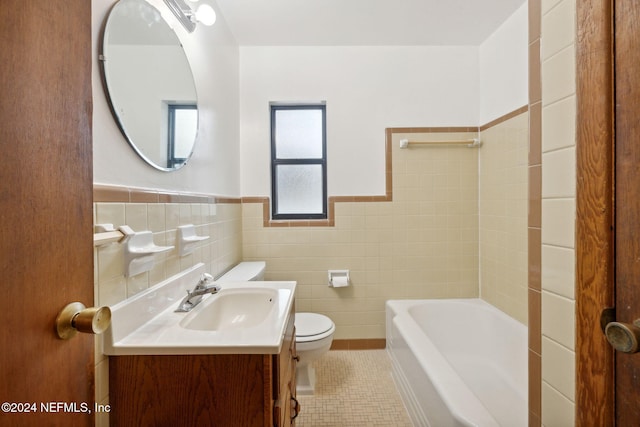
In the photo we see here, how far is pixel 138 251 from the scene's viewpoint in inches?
36.9

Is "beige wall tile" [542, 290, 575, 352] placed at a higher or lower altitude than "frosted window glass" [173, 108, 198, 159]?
lower

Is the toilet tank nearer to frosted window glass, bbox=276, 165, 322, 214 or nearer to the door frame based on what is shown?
frosted window glass, bbox=276, 165, 322, 214

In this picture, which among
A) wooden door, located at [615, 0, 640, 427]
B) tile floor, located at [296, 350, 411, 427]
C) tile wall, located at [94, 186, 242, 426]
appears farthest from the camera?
tile floor, located at [296, 350, 411, 427]

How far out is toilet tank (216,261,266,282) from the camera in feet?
5.80

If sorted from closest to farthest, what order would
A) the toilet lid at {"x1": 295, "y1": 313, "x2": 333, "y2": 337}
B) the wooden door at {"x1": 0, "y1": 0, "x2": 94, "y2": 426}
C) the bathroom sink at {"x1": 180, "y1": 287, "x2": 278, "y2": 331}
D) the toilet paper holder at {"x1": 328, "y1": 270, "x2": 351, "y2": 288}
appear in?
the wooden door at {"x1": 0, "y1": 0, "x2": 94, "y2": 426} < the bathroom sink at {"x1": 180, "y1": 287, "x2": 278, "y2": 331} < the toilet lid at {"x1": 295, "y1": 313, "x2": 333, "y2": 337} < the toilet paper holder at {"x1": 328, "y1": 270, "x2": 351, "y2": 288}

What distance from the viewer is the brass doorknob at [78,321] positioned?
1.53 feet

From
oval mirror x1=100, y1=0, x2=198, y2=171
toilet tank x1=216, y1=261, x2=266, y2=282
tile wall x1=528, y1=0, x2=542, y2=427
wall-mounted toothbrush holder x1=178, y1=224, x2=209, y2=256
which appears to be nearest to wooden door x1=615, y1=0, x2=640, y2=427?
tile wall x1=528, y1=0, x2=542, y2=427

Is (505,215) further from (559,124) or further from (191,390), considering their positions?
(191,390)

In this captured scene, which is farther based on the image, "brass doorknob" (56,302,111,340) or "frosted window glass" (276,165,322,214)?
"frosted window glass" (276,165,322,214)

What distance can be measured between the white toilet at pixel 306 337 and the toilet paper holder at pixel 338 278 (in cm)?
35

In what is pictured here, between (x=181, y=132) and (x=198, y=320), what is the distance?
2.81 feet

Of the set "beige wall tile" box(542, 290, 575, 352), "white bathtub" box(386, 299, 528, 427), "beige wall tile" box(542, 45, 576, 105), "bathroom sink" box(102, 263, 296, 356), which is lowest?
"white bathtub" box(386, 299, 528, 427)

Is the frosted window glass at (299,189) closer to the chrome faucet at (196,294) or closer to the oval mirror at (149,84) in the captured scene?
the oval mirror at (149,84)

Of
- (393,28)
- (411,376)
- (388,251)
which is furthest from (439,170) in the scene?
(411,376)
